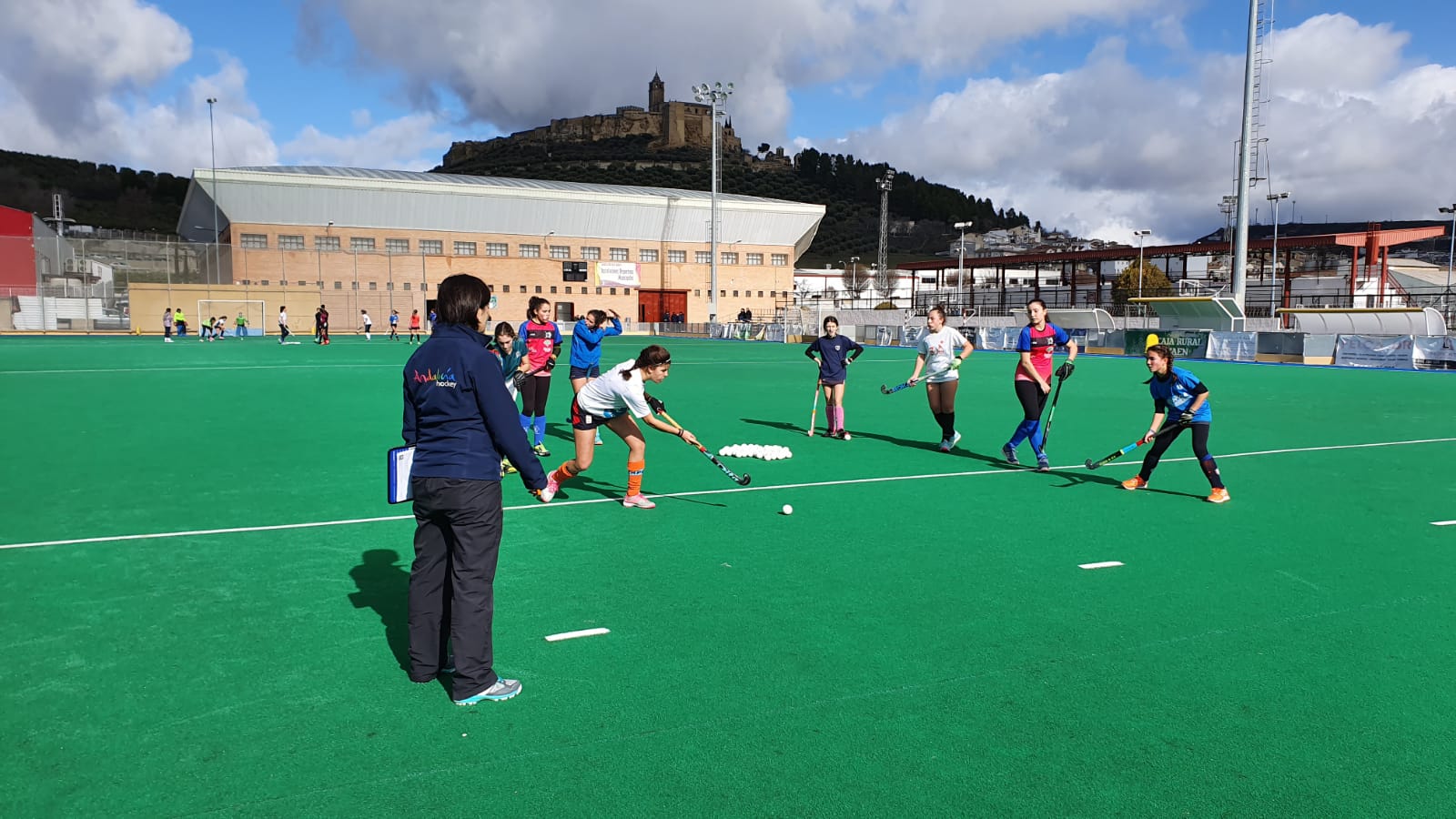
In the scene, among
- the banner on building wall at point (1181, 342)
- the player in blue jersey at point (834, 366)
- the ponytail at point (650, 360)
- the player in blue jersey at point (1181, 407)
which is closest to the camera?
the ponytail at point (650, 360)

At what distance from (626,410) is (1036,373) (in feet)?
17.4

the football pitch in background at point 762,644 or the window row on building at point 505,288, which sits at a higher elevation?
the window row on building at point 505,288

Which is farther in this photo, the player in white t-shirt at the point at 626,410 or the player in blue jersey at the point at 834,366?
the player in blue jersey at the point at 834,366

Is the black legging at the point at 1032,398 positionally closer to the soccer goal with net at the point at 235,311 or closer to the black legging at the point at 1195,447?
the black legging at the point at 1195,447

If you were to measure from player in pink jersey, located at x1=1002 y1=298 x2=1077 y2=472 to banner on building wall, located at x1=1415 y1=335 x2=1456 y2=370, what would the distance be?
83.3ft

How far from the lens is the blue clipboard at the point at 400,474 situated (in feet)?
14.6

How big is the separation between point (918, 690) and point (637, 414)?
14.1 ft

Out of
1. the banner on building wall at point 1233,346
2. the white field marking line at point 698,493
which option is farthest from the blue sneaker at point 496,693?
the banner on building wall at point 1233,346

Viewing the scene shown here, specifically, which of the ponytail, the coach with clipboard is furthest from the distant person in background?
the coach with clipboard

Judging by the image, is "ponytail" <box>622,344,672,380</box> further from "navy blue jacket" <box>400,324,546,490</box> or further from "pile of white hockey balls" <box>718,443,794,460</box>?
"pile of white hockey balls" <box>718,443,794,460</box>

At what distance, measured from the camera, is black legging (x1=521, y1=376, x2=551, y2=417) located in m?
11.8

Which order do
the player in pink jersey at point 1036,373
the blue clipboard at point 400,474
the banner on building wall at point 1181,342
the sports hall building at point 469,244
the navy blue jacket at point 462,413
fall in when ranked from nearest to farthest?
the navy blue jacket at point 462,413 → the blue clipboard at point 400,474 → the player in pink jersey at point 1036,373 → the banner on building wall at point 1181,342 → the sports hall building at point 469,244

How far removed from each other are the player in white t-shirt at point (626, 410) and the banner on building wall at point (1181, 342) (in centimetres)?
→ 3206

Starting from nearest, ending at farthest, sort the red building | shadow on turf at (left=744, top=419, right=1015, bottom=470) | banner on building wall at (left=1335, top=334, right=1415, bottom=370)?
shadow on turf at (left=744, top=419, right=1015, bottom=470) → banner on building wall at (left=1335, top=334, right=1415, bottom=370) → the red building
